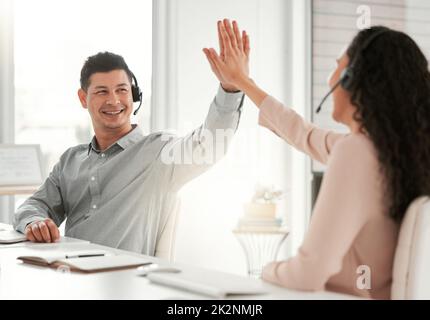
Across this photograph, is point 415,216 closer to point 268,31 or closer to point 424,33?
point 424,33

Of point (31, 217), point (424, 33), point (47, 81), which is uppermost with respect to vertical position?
point (424, 33)

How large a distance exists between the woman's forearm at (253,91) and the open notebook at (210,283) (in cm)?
54

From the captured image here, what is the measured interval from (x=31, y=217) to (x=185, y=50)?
2526 mm

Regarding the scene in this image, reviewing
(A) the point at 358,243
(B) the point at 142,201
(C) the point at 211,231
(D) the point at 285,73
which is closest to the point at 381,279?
(A) the point at 358,243

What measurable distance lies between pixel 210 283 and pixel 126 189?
3.76 ft

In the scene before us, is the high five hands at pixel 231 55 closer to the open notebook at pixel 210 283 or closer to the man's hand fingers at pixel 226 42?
the man's hand fingers at pixel 226 42

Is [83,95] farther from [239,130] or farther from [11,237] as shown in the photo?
[239,130]

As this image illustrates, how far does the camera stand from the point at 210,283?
1.29 m

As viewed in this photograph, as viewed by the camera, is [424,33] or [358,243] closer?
[358,243]

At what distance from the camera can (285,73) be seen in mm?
4879

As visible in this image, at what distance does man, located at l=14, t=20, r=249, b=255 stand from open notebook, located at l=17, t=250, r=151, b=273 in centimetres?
43

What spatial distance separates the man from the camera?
2285 millimetres

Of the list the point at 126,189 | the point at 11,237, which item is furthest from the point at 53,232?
the point at 126,189

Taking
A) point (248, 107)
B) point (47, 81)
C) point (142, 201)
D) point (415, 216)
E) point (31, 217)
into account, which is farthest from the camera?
point (248, 107)
